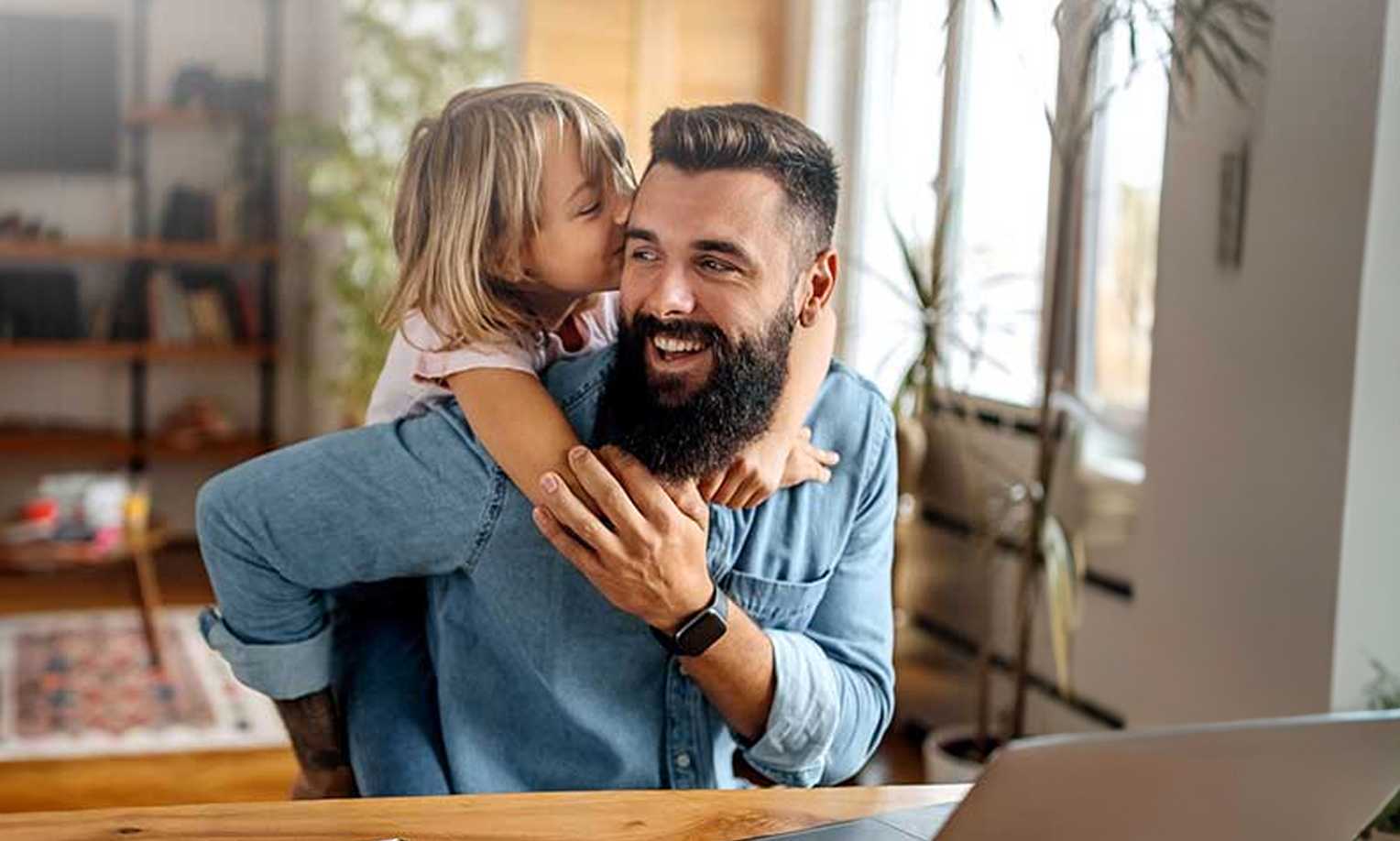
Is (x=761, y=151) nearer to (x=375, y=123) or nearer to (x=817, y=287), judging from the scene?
(x=817, y=287)

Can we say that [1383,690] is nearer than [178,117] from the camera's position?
Yes

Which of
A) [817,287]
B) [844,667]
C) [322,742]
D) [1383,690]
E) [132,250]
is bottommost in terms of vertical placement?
[1383,690]

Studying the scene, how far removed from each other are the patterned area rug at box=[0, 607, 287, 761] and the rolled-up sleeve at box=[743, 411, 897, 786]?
9.62ft

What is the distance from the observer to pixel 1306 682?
316 centimetres

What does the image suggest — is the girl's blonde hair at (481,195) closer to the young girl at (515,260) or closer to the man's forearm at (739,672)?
the young girl at (515,260)

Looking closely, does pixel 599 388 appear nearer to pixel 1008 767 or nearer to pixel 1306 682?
pixel 1008 767

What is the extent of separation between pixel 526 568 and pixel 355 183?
4.33 meters

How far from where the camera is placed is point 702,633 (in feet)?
5.13

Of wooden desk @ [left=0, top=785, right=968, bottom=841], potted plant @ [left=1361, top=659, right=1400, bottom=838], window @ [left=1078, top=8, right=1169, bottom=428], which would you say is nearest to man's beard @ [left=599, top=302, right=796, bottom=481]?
wooden desk @ [left=0, top=785, right=968, bottom=841]

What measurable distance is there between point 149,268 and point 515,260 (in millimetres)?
5308

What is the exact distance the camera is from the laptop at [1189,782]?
3.70 feet

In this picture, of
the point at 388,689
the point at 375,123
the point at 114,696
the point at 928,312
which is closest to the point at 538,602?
the point at 388,689

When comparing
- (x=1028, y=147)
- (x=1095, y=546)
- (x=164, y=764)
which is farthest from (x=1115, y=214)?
(x=164, y=764)

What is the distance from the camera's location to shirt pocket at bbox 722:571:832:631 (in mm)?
1701
